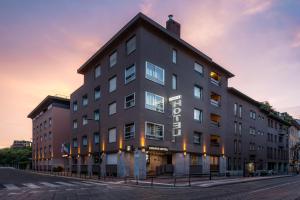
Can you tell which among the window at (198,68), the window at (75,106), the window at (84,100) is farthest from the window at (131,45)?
the window at (75,106)

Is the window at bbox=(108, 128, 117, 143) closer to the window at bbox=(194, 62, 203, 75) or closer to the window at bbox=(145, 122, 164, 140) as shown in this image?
the window at bbox=(145, 122, 164, 140)

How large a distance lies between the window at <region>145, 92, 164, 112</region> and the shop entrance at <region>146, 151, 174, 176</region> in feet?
19.7

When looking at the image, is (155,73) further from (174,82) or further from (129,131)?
(129,131)

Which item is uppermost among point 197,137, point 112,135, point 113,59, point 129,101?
point 113,59

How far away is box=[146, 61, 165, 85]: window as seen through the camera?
3675 cm

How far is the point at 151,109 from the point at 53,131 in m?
38.0

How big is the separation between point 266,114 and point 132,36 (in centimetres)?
4910

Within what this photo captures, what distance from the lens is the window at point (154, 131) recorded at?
35.4m

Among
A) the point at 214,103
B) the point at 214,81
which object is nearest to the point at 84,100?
the point at 214,103

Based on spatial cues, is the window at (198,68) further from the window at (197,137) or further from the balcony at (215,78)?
the window at (197,137)

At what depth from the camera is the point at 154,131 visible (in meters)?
36.3

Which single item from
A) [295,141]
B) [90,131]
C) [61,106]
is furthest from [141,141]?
[295,141]

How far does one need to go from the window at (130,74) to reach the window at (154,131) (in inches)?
251

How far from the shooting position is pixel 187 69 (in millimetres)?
43500
